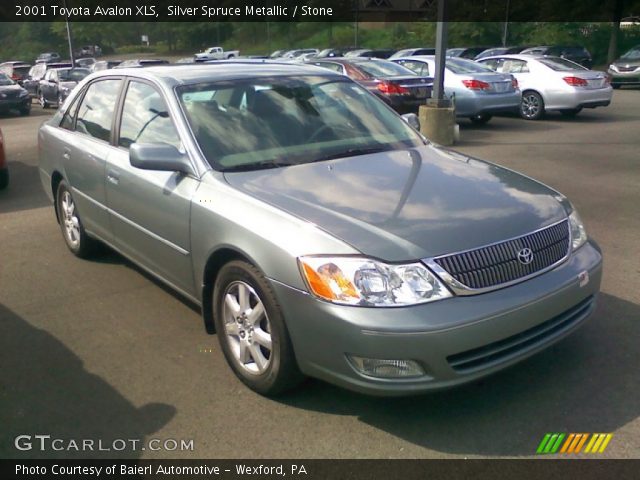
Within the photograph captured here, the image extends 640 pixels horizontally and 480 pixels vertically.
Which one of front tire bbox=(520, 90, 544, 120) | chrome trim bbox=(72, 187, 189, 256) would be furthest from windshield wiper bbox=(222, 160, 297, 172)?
front tire bbox=(520, 90, 544, 120)

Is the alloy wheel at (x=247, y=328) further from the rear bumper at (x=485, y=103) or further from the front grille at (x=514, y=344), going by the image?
the rear bumper at (x=485, y=103)

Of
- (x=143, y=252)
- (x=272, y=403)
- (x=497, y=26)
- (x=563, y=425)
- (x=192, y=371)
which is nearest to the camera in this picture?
(x=563, y=425)

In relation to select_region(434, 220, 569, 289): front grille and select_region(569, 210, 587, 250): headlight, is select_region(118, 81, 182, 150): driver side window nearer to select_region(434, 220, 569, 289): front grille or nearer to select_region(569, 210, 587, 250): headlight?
select_region(434, 220, 569, 289): front grille

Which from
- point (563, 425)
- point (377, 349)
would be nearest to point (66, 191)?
point (377, 349)

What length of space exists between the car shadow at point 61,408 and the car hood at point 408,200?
4.50 feet

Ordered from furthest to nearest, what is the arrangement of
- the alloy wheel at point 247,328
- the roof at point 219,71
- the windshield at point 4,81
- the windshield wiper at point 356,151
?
the windshield at point 4,81 < the roof at point 219,71 < the windshield wiper at point 356,151 < the alloy wheel at point 247,328

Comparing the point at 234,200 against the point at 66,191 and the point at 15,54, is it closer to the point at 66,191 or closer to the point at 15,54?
the point at 66,191

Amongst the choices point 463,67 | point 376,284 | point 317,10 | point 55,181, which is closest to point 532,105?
point 463,67

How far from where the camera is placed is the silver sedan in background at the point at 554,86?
1466 centimetres

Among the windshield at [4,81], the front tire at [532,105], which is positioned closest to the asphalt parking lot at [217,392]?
the front tire at [532,105]

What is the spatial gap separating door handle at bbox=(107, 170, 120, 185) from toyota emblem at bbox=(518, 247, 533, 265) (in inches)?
116

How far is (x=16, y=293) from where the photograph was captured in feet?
17.3

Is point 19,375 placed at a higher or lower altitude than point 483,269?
lower

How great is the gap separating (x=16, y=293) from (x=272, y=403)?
2853mm
